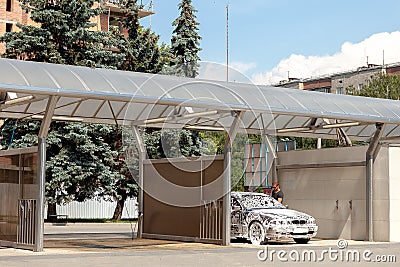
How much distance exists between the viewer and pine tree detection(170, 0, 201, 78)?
5066cm

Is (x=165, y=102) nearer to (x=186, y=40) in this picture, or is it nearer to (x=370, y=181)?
(x=370, y=181)

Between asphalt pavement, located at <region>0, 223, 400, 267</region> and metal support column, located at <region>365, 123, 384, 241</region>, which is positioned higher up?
metal support column, located at <region>365, 123, 384, 241</region>

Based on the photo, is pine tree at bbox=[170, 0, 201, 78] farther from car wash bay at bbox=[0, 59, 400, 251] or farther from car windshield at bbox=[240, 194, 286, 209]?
car windshield at bbox=[240, 194, 286, 209]

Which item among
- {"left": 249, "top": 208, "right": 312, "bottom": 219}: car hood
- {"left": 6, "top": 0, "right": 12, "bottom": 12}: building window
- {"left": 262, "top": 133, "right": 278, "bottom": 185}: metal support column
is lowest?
{"left": 249, "top": 208, "right": 312, "bottom": 219}: car hood

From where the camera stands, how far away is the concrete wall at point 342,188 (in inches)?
945

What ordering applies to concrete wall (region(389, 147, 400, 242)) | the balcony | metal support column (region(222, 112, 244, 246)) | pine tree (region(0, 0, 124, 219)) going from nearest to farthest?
metal support column (region(222, 112, 244, 246)) < concrete wall (region(389, 147, 400, 242)) < pine tree (region(0, 0, 124, 219)) < the balcony

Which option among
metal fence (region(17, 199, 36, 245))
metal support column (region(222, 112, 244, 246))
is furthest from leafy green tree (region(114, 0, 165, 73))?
metal fence (region(17, 199, 36, 245))

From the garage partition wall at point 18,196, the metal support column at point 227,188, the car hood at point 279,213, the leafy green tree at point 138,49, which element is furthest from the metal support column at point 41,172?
the leafy green tree at point 138,49

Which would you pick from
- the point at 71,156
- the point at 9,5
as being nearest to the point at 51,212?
the point at 71,156

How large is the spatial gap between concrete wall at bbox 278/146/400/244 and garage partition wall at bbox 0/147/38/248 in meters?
10.7

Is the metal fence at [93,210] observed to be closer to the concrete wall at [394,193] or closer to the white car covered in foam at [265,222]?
the white car covered in foam at [265,222]

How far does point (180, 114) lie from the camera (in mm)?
24422

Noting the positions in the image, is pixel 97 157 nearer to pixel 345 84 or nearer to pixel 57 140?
pixel 57 140

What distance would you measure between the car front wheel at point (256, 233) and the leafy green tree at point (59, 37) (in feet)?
63.5
